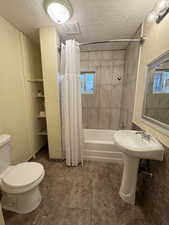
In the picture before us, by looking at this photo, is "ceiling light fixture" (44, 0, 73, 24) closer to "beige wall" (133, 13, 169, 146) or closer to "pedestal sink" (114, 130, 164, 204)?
"beige wall" (133, 13, 169, 146)

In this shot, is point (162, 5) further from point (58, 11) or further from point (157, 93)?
point (58, 11)

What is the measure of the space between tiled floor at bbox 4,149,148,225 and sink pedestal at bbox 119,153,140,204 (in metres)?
0.09

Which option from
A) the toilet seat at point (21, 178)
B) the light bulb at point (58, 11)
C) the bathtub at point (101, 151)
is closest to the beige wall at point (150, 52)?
the bathtub at point (101, 151)

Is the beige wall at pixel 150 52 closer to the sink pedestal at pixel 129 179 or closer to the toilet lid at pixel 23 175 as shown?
the sink pedestal at pixel 129 179

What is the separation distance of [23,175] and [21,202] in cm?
29

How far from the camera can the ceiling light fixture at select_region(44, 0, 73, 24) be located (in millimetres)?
1111

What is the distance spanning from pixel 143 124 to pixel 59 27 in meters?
1.94

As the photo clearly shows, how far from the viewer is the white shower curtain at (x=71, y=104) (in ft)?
5.40

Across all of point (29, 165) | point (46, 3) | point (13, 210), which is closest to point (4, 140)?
point (29, 165)

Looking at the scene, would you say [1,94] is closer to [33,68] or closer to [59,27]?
[33,68]

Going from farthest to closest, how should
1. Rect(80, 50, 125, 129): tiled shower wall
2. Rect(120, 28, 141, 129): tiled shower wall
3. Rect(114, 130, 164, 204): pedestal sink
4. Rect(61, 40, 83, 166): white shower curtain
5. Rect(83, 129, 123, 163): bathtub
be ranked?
Rect(80, 50, 125, 129): tiled shower wall < Rect(83, 129, 123, 163): bathtub < Rect(120, 28, 141, 129): tiled shower wall < Rect(61, 40, 83, 166): white shower curtain < Rect(114, 130, 164, 204): pedestal sink

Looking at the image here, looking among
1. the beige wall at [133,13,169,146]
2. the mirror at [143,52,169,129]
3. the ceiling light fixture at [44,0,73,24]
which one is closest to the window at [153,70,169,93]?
the mirror at [143,52,169,129]

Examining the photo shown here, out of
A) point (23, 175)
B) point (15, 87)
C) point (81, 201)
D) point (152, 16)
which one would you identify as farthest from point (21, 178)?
point (152, 16)

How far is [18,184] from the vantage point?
1065 mm
